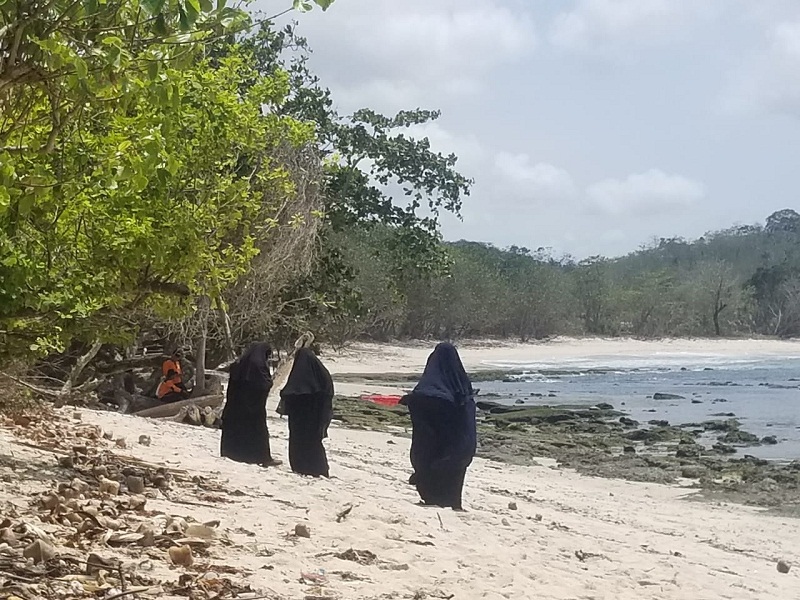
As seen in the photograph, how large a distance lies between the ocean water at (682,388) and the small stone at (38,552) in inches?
643

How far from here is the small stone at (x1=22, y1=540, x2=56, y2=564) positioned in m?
4.50

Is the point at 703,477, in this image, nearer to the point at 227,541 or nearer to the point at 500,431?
the point at 500,431

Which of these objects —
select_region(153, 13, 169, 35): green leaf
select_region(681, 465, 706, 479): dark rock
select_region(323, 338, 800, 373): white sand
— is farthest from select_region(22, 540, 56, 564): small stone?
select_region(323, 338, 800, 373): white sand

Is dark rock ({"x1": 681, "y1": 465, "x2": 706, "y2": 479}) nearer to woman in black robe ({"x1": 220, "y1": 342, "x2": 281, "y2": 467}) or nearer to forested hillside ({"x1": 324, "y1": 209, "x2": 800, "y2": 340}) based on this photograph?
woman in black robe ({"x1": 220, "y1": 342, "x2": 281, "y2": 467})

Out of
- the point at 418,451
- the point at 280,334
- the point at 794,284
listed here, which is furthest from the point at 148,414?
the point at 794,284

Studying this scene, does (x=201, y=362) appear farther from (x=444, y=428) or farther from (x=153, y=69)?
(x=153, y=69)

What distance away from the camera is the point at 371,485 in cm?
1008

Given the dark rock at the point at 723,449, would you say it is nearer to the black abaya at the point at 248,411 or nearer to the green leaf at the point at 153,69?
the black abaya at the point at 248,411

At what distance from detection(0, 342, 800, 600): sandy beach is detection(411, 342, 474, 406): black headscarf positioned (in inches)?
38.5

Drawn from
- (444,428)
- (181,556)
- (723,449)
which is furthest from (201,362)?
(181,556)

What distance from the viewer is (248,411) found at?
10602 mm

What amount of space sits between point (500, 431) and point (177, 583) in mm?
17172

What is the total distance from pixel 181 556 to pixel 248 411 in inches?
224

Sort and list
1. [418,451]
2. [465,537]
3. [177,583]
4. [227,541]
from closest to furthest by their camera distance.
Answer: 1. [177,583]
2. [227,541]
3. [465,537]
4. [418,451]
